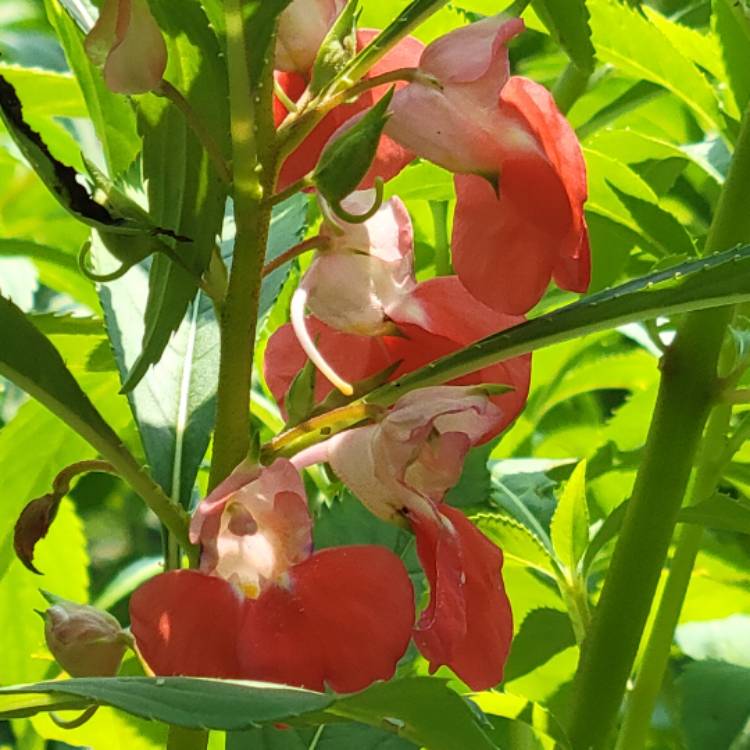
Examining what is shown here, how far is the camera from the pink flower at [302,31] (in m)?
0.51

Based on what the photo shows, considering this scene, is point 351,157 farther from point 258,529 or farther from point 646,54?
point 646,54

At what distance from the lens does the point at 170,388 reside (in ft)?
2.13

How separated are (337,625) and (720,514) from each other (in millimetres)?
284

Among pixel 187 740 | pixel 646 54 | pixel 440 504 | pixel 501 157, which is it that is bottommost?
pixel 187 740

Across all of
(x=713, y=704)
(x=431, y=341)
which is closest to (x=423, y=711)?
(x=431, y=341)

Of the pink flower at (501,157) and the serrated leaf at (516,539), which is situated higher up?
the pink flower at (501,157)

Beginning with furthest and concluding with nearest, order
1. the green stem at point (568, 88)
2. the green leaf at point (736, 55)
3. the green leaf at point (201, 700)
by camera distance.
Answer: the green stem at point (568, 88)
the green leaf at point (736, 55)
the green leaf at point (201, 700)

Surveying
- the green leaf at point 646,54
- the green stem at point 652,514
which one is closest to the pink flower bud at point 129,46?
the green stem at point 652,514

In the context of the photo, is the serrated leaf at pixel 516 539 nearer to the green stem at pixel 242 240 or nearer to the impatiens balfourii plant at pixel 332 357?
the impatiens balfourii plant at pixel 332 357

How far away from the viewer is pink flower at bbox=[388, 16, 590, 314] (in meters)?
0.49

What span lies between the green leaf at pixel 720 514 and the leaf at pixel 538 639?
0.66 feet

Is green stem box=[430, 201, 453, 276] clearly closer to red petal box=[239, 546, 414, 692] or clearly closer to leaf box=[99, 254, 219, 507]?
leaf box=[99, 254, 219, 507]

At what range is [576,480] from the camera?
2.50ft

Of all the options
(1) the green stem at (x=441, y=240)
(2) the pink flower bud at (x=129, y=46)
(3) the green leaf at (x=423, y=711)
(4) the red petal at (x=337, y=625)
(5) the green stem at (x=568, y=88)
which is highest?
(5) the green stem at (x=568, y=88)
